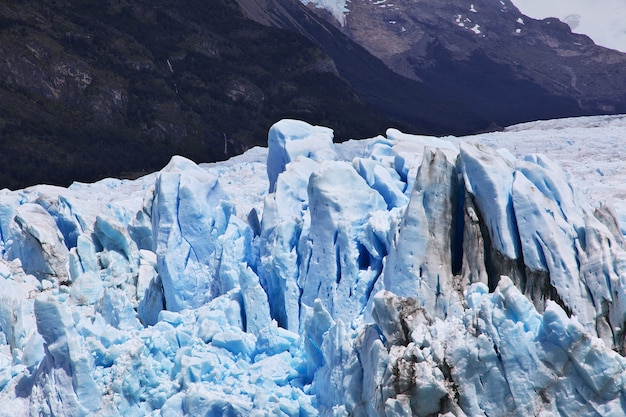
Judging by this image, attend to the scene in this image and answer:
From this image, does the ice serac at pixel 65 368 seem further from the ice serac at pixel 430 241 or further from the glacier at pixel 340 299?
the ice serac at pixel 430 241

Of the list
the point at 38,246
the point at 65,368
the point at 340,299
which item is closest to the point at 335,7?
the point at 38,246

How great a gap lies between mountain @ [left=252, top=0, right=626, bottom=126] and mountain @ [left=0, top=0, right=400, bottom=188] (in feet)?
79.4

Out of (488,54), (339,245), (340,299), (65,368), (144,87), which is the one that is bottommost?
(144,87)

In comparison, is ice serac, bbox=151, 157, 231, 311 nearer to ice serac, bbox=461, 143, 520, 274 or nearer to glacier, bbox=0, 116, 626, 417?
glacier, bbox=0, 116, 626, 417

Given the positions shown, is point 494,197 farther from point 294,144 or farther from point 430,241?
point 294,144

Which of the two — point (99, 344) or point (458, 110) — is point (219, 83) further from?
point (99, 344)

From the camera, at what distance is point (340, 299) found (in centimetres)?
1555

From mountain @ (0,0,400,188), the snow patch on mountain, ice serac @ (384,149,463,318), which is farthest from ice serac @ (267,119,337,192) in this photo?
the snow patch on mountain

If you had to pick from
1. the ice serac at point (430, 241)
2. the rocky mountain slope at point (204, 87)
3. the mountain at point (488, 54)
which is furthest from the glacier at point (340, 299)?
the mountain at point (488, 54)

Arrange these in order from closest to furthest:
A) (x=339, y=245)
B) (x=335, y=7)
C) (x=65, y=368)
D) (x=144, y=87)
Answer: (x=65, y=368) < (x=339, y=245) < (x=144, y=87) < (x=335, y=7)

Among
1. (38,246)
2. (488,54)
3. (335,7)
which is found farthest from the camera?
(488,54)

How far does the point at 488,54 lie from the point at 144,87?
7434cm

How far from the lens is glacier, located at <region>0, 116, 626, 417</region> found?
10.8 m

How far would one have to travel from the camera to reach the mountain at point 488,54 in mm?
108250
